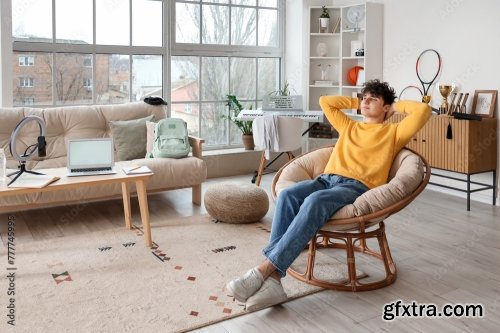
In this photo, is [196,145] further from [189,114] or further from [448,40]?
[448,40]

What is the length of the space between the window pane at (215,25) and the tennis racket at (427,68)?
2.26 metres

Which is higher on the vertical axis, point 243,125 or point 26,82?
point 26,82

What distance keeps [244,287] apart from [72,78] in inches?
143

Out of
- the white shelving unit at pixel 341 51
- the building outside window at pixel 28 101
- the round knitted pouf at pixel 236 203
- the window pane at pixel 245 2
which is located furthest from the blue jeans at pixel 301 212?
the window pane at pixel 245 2

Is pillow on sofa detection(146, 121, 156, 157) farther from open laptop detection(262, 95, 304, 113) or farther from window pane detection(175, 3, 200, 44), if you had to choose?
window pane detection(175, 3, 200, 44)

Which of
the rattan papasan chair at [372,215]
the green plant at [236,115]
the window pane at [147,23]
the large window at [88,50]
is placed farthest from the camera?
the green plant at [236,115]

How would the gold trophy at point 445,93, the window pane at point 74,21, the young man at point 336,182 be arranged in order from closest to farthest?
1. the young man at point 336,182
2. the gold trophy at point 445,93
3. the window pane at point 74,21

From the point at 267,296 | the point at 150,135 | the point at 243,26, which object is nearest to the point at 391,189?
the point at 267,296

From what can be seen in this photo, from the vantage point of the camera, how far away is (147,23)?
18.9 feet

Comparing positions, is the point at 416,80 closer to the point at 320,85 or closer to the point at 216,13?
the point at 320,85

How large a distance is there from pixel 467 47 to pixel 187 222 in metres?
3.01

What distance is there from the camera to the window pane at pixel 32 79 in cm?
511

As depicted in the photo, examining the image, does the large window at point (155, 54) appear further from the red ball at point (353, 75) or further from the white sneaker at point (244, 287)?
the white sneaker at point (244, 287)

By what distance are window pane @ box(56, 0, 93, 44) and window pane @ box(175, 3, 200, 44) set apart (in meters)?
1.00
